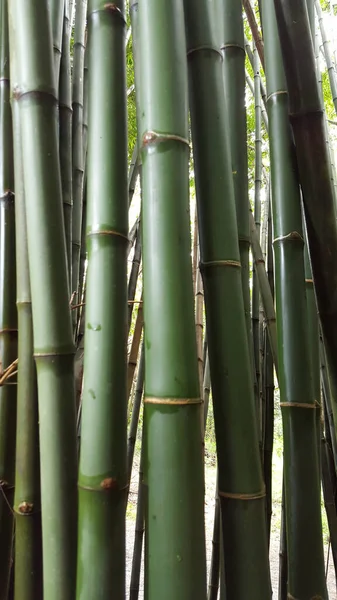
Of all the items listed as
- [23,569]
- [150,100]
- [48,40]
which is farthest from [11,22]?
[23,569]

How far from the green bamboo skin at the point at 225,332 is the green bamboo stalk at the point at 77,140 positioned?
411mm

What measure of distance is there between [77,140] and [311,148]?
48 centimetres

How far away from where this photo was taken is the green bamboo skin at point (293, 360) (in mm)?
507

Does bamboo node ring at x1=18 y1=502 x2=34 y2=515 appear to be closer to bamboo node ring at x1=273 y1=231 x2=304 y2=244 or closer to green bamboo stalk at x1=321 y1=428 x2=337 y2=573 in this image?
bamboo node ring at x1=273 y1=231 x2=304 y2=244

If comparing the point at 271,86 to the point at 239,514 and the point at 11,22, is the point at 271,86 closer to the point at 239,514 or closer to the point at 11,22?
the point at 11,22

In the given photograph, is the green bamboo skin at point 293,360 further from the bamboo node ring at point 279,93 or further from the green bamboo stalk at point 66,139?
the green bamboo stalk at point 66,139

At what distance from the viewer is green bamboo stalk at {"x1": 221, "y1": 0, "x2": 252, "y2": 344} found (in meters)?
0.61

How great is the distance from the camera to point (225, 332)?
466 mm

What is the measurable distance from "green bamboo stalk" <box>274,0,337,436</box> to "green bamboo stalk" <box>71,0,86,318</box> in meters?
0.44

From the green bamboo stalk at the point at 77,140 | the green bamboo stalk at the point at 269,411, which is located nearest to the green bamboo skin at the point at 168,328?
the green bamboo stalk at the point at 77,140

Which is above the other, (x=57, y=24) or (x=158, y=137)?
(x=57, y=24)

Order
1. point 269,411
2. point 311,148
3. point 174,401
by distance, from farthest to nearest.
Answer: point 269,411, point 311,148, point 174,401

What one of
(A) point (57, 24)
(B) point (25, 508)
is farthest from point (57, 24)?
(B) point (25, 508)

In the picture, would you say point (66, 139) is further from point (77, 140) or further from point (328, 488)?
point (328, 488)
